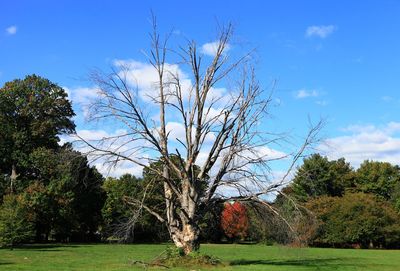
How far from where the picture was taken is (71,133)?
2219 cm

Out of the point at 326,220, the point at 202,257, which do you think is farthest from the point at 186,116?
the point at 326,220

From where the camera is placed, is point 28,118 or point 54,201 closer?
point 28,118

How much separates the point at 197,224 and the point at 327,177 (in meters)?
57.2

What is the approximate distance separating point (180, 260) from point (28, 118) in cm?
3208

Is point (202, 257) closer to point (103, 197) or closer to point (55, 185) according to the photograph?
point (55, 185)

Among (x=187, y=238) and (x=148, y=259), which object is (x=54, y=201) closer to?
(x=148, y=259)

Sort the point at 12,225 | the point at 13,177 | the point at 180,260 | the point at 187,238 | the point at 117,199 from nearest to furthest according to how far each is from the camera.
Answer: the point at 180,260 < the point at 187,238 < the point at 12,225 < the point at 13,177 < the point at 117,199

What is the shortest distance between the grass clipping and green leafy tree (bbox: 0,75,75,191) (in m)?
27.6

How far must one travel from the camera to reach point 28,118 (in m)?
48.5

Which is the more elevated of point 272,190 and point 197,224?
point 272,190

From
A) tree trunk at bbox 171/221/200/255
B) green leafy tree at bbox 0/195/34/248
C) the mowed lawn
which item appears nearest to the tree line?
green leafy tree at bbox 0/195/34/248

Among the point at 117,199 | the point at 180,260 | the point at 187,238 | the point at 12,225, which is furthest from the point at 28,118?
the point at 180,260

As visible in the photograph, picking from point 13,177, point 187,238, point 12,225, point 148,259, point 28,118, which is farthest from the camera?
point 13,177

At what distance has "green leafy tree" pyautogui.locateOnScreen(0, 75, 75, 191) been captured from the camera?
156ft
